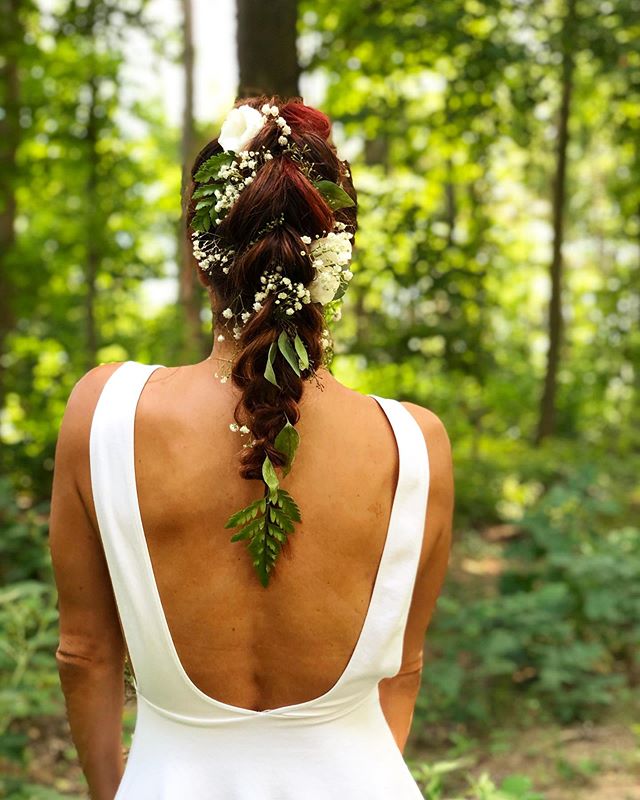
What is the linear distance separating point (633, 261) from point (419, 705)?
15377 millimetres

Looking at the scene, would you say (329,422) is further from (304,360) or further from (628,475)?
(628,475)

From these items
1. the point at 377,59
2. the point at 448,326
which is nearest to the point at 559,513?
the point at 448,326

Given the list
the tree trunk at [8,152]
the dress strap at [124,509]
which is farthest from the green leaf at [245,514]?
the tree trunk at [8,152]

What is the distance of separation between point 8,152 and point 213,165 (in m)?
8.41

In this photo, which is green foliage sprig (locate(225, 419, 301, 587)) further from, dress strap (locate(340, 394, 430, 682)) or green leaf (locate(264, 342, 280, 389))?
dress strap (locate(340, 394, 430, 682))

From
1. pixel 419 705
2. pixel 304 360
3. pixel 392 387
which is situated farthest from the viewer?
pixel 392 387

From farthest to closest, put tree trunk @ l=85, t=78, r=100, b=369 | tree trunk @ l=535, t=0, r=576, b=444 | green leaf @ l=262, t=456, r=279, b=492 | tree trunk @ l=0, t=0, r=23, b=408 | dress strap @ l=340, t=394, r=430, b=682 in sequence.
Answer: tree trunk @ l=535, t=0, r=576, b=444 < tree trunk @ l=85, t=78, r=100, b=369 < tree trunk @ l=0, t=0, r=23, b=408 < dress strap @ l=340, t=394, r=430, b=682 < green leaf @ l=262, t=456, r=279, b=492

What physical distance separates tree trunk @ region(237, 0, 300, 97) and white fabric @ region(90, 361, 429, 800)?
4400 millimetres

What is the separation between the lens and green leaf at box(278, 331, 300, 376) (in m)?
1.46

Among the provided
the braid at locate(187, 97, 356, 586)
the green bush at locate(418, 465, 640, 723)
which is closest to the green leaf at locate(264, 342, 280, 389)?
the braid at locate(187, 97, 356, 586)

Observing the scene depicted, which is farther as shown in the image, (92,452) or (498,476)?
(498,476)

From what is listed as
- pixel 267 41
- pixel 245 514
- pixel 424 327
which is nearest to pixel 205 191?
pixel 245 514

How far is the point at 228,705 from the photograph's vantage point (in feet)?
5.04

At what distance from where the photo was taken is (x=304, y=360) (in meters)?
1.47
